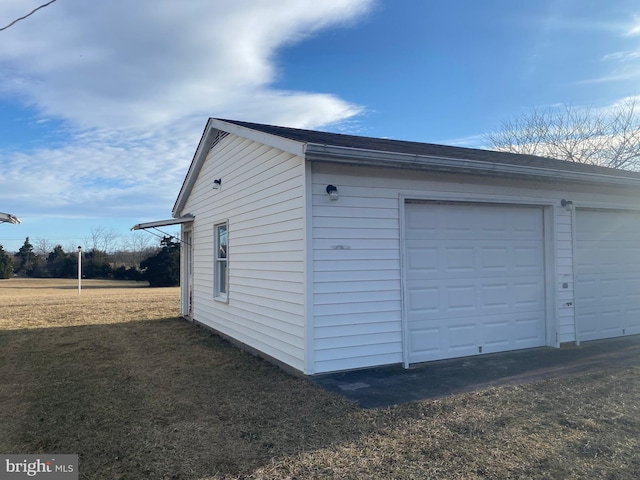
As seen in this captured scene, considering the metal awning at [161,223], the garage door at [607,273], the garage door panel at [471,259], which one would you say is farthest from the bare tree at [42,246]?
the garage door at [607,273]

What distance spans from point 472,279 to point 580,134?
17.1 metres

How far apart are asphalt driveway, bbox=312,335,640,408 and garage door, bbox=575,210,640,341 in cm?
77

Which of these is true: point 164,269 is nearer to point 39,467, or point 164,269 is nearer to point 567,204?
point 567,204

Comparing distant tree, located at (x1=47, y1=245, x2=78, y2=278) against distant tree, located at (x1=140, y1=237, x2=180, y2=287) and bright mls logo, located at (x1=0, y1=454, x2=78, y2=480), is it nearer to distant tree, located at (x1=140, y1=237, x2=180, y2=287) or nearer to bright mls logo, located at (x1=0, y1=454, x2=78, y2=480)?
distant tree, located at (x1=140, y1=237, x2=180, y2=287)

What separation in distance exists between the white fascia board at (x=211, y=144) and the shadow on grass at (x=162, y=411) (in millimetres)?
2926

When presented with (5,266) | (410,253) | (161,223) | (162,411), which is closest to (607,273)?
(410,253)

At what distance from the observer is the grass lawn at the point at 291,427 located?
3.14 metres

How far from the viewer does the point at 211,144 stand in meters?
9.74

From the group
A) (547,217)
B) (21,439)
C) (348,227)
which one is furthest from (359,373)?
(547,217)

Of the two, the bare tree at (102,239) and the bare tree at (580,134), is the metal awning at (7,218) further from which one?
the bare tree at (102,239)

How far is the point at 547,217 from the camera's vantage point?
7238mm

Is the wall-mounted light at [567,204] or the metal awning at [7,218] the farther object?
the wall-mounted light at [567,204]

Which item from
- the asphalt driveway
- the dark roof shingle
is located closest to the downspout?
the asphalt driveway

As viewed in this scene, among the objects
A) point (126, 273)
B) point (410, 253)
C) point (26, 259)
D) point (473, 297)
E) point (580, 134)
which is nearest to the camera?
point (410, 253)
